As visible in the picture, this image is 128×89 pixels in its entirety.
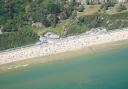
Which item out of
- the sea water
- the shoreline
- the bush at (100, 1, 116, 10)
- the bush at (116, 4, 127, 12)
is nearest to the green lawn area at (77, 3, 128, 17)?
the bush at (100, 1, 116, 10)

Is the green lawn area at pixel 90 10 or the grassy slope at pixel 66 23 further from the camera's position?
the green lawn area at pixel 90 10

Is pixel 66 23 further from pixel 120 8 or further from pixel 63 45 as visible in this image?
pixel 120 8

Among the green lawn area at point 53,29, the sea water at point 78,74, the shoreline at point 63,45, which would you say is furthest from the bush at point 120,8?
the sea water at point 78,74

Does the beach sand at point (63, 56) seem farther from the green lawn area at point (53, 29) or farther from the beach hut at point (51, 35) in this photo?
the green lawn area at point (53, 29)

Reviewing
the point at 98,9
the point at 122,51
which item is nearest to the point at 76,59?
the point at 122,51

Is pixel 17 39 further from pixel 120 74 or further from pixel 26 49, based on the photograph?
pixel 120 74

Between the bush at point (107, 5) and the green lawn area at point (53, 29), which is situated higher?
the bush at point (107, 5)

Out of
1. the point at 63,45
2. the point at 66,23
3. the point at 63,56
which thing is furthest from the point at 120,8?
the point at 63,56
